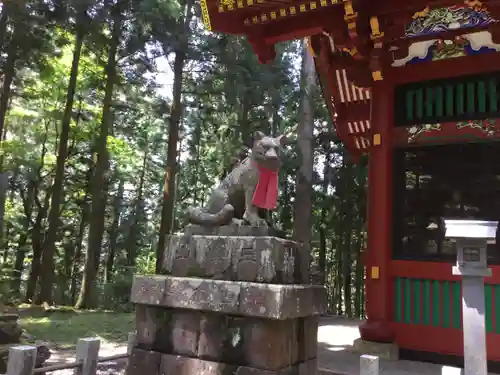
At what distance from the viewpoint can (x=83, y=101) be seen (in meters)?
17.5

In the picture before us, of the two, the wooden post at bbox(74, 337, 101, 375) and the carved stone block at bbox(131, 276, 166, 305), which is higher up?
the carved stone block at bbox(131, 276, 166, 305)

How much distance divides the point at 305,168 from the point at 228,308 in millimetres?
7793

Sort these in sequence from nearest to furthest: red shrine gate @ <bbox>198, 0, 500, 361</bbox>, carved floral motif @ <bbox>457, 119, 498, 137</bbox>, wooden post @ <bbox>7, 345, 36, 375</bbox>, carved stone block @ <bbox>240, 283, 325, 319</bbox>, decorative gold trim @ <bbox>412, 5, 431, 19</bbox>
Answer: wooden post @ <bbox>7, 345, 36, 375</bbox> < carved stone block @ <bbox>240, 283, 325, 319</bbox> < decorative gold trim @ <bbox>412, 5, 431, 19</bbox> < red shrine gate @ <bbox>198, 0, 500, 361</bbox> < carved floral motif @ <bbox>457, 119, 498, 137</bbox>

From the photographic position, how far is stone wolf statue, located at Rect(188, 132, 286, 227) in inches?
156

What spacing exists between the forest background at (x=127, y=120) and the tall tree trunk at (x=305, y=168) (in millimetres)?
33

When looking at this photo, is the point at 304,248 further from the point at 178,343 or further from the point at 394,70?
the point at 394,70

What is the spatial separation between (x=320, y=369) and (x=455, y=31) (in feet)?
14.9

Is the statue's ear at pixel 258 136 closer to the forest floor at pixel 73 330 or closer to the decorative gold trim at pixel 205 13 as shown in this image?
the decorative gold trim at pixel 205 13

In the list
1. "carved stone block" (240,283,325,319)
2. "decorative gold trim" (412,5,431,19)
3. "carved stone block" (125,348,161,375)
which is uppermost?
"decorative gold trim" (412,5,431,19)

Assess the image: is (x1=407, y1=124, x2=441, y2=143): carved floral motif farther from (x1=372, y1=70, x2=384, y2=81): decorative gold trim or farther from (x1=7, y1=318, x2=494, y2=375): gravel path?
(x1=7, y1=318, x2=494, y2=375): gravel path

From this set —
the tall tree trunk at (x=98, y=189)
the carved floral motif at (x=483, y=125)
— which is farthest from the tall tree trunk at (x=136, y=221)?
the carved floral motif at (x=483, y=125)

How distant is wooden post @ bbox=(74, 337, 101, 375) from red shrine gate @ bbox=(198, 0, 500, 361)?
361cm

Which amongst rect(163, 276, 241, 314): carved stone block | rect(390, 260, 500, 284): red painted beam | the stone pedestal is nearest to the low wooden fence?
the stone pedestal

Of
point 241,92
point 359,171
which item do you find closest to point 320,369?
point 241,92
